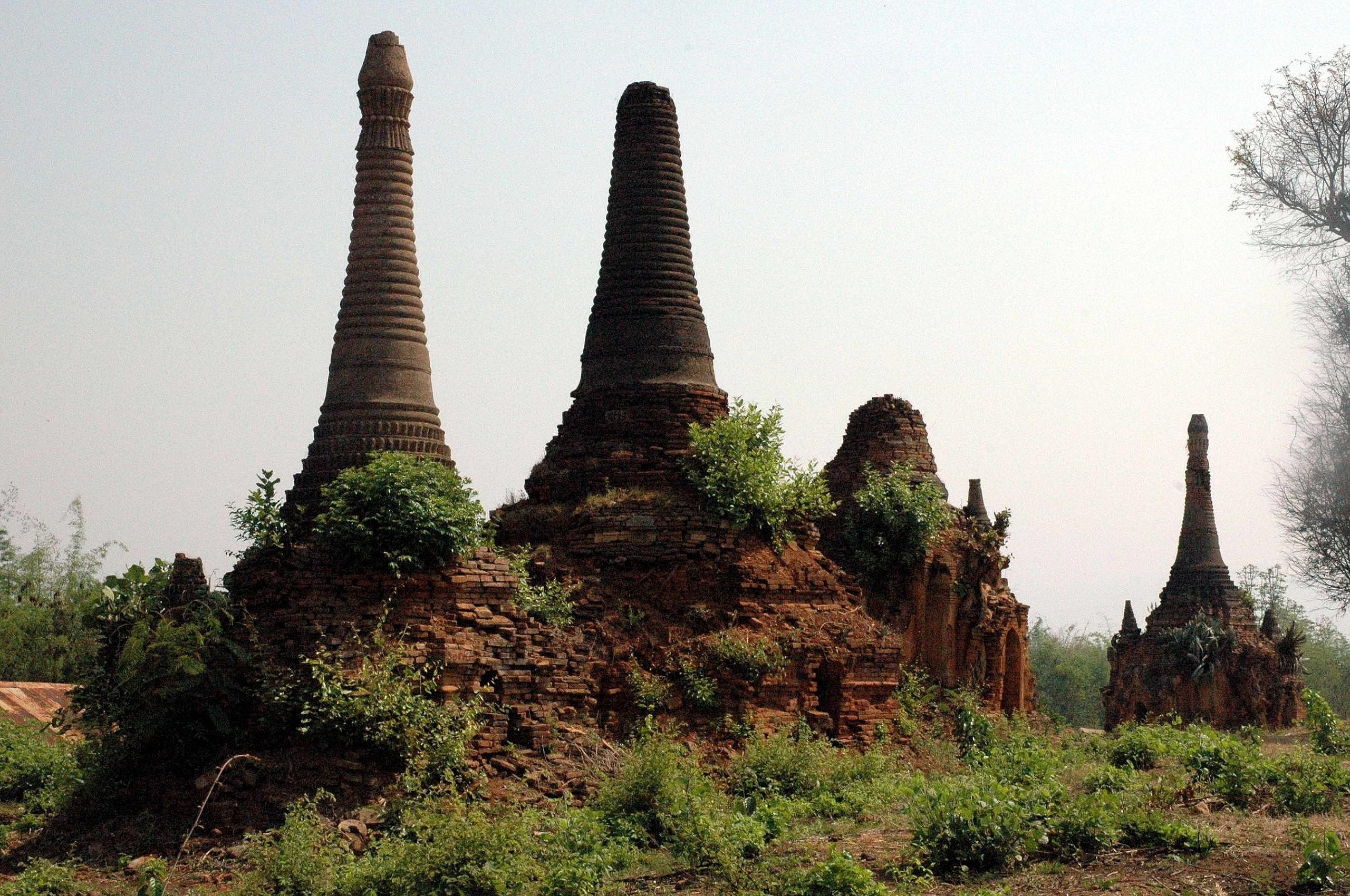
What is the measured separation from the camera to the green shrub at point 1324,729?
662 inches

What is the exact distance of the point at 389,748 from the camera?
530 inches

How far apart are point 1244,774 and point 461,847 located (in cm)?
685

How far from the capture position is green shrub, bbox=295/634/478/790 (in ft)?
43.7

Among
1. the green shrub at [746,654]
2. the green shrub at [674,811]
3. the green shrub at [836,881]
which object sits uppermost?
the green shrub at [746,654]

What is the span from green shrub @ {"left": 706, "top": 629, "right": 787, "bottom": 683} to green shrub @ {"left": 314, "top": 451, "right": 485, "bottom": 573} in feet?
9.19

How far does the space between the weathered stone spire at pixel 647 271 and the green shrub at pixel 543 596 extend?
2.73 m

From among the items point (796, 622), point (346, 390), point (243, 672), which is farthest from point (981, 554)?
point (243, 672)

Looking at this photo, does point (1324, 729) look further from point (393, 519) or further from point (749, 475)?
point (393, 519)

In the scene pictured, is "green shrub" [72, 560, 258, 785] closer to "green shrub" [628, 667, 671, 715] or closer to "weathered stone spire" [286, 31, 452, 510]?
"weathered stone spire" [286, 31, 452, 510]

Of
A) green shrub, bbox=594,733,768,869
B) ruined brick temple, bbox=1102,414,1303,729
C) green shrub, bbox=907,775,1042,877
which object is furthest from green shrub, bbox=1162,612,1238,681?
green shrub, bbox=907,775,1042,877

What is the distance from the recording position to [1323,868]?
10.6 metres

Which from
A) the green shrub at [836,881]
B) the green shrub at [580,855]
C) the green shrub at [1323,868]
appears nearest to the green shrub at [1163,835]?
the green shrub at [1323,868]

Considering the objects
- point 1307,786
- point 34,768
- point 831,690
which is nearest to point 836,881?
point 1307,786

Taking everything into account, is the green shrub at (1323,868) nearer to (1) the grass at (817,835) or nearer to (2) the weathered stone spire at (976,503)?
(1) the grass at (817,835)
